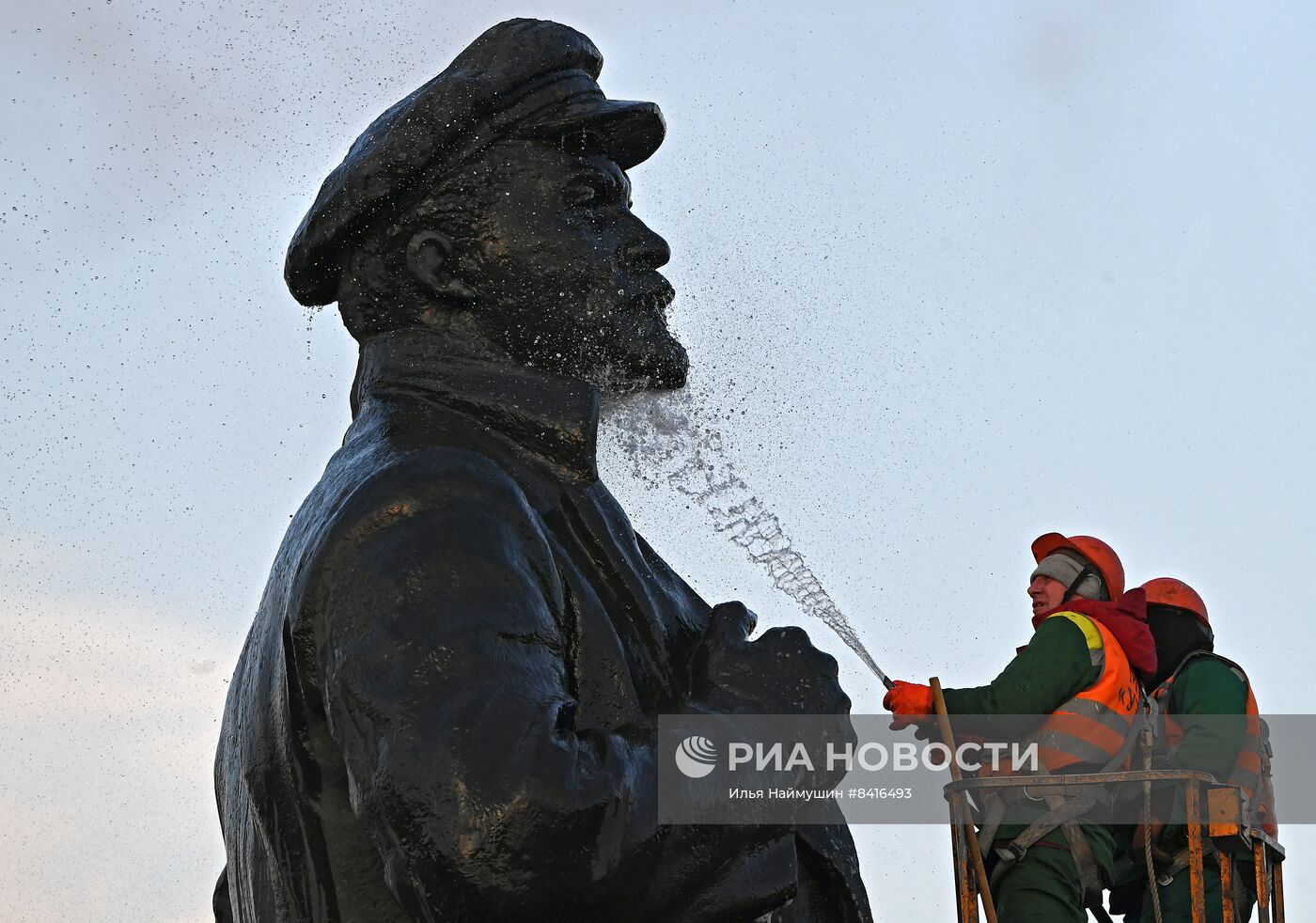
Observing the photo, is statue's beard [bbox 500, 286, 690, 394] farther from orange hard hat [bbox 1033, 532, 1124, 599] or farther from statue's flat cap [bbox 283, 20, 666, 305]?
orange hard hat [bbox 1033, 532, 1124, 599]

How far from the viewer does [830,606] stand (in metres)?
5.05

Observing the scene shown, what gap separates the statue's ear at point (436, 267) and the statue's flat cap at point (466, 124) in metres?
0.12

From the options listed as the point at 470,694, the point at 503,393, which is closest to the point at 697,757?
the point at 470,694

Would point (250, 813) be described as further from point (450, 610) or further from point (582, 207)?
point (582, 207)

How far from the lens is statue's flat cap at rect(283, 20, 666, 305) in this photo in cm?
428

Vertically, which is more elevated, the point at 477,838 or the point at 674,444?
the point at 674,444

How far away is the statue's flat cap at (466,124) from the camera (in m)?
4.28

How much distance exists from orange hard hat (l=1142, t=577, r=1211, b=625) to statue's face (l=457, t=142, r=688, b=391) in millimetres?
5997

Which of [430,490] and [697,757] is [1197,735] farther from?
[430,490]

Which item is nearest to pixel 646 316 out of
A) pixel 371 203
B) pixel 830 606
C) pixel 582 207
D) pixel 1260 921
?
pixel 582 207

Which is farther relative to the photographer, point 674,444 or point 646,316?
point 674,444

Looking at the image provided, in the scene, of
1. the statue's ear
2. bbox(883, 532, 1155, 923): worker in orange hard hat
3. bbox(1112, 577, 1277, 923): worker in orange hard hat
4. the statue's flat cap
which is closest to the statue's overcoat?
the statue's ear

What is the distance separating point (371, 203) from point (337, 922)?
1.62 meters

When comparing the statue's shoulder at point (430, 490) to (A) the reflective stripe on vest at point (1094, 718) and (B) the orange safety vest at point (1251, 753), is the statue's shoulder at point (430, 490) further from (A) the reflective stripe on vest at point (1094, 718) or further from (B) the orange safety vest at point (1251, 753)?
(B) the orange safety vest at point (1251, 753)
